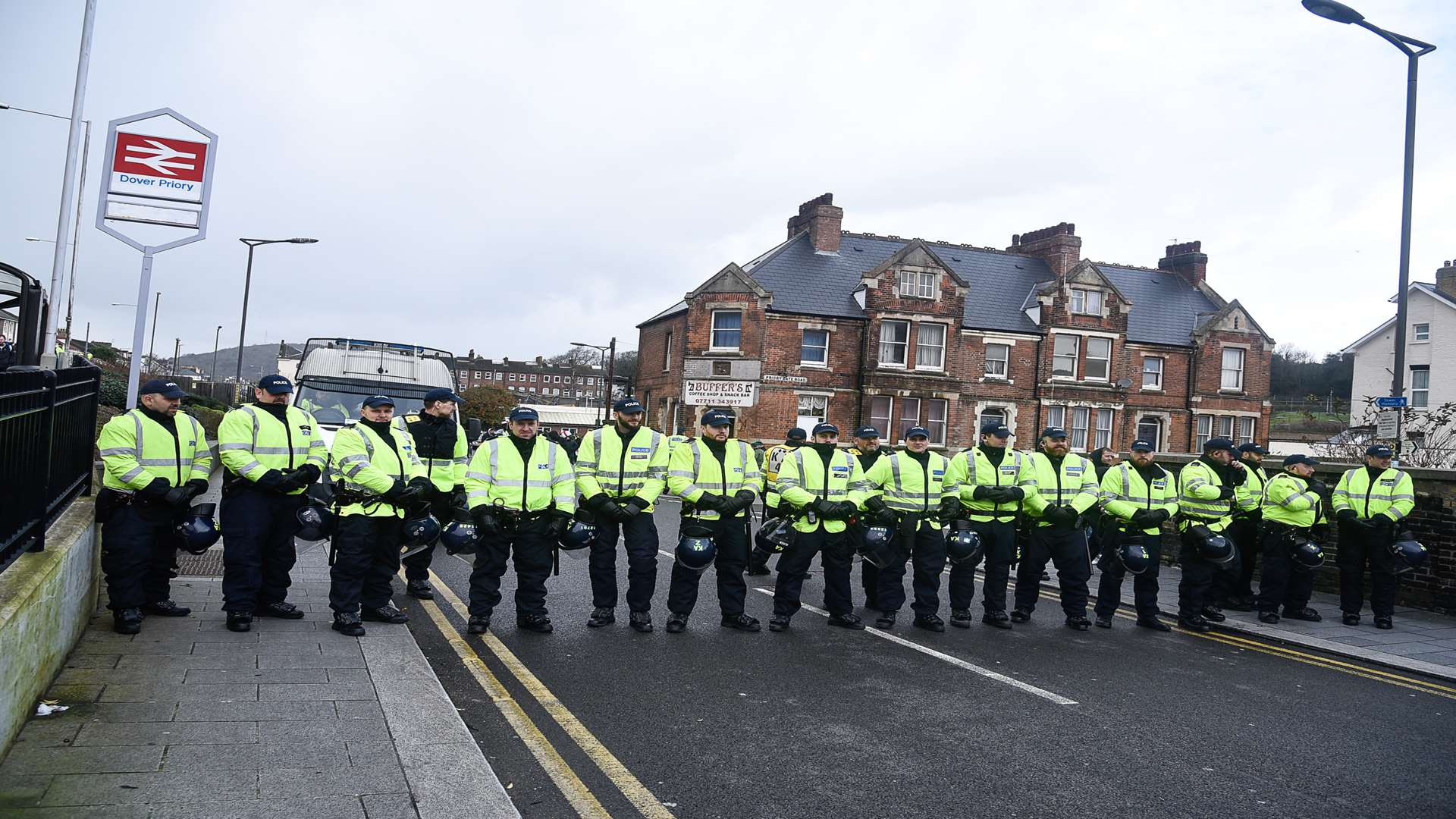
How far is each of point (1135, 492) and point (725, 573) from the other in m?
4.33

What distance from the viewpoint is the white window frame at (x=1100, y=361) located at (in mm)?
37750

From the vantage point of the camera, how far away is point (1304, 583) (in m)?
10.5

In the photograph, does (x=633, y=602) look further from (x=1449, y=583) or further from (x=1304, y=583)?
(x=1449, y=583)

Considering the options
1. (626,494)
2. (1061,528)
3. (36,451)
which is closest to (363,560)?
(626,494)

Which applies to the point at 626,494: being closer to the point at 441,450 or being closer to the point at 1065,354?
the point at 441,450

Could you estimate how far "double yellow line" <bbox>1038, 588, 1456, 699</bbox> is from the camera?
24.9 ft

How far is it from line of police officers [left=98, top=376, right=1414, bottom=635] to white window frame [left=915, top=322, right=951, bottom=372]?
80.5 ft

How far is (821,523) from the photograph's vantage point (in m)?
8.99

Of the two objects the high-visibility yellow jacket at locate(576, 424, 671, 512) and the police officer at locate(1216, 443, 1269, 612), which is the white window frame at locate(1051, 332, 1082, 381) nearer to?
the police officer at locate(1216, 443, 1269, 612)

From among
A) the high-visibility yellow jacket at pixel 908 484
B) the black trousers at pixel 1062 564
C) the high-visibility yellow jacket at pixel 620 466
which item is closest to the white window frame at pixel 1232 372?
the black trousers at pixel 1062 564

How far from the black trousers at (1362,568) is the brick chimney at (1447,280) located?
3789cm

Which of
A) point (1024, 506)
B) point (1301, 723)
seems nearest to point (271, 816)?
point (1301, 723)

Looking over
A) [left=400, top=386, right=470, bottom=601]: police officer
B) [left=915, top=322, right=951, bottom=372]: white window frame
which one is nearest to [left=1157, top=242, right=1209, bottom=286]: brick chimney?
[left=915, top=322, right=951, bottom=372]: white window frame

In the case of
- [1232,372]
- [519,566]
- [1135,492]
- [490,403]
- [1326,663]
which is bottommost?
[1326,663]
